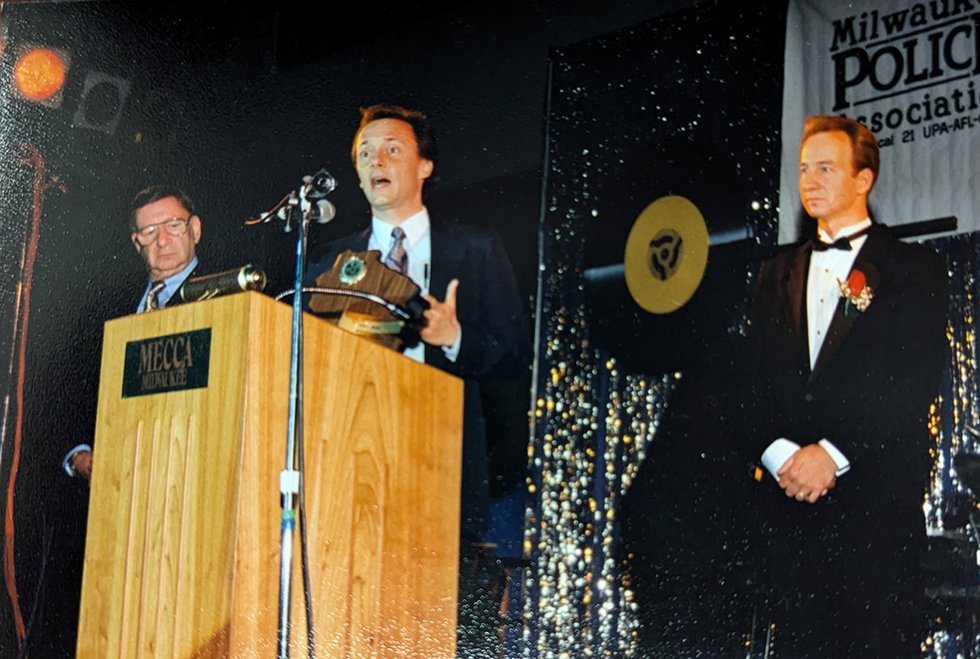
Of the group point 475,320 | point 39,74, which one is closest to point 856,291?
point 475,320

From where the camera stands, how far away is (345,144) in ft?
7.70

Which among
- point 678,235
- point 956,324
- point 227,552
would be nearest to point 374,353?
point 227,552

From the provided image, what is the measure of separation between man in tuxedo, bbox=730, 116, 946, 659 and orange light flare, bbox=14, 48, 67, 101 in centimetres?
157

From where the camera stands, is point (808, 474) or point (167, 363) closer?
point (167, 363)

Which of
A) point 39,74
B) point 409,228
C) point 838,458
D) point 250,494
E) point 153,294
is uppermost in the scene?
point 39,74

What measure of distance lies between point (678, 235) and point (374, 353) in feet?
2.01

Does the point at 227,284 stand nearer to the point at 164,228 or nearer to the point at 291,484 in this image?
the point at 291,484

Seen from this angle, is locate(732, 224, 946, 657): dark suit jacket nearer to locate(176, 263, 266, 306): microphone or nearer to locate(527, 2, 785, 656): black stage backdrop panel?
locate(527, 2, 785, 656): black stage backdrop panel

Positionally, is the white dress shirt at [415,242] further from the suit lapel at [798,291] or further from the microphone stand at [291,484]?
the suit lapel at [798,291]

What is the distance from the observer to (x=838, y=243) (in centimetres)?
202

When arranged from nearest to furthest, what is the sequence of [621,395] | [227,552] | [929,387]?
1. [227,552]
2. [929,387]
3. [621,395]

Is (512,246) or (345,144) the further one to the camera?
(345,144)

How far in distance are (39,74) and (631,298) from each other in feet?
4.62

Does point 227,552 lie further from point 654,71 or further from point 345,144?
point 654,71
